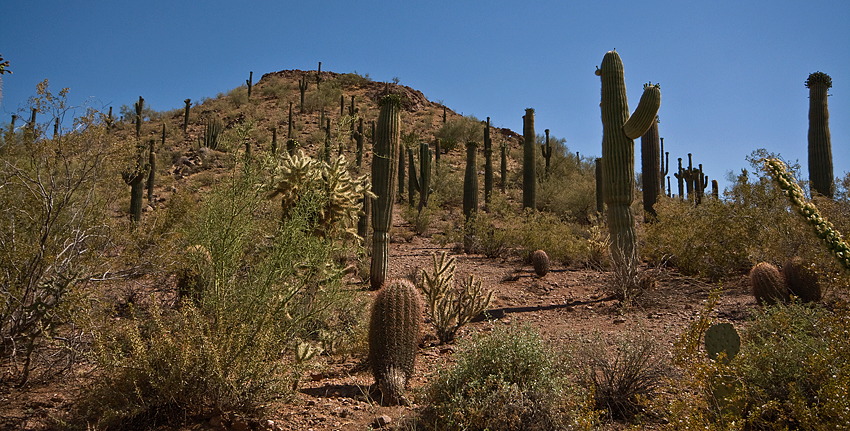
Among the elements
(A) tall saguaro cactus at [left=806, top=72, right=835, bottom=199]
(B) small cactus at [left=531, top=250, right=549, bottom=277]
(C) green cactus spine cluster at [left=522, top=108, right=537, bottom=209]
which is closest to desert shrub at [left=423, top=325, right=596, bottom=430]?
(B) small cactus at [left=531, top=250, right=549, bottom=277]

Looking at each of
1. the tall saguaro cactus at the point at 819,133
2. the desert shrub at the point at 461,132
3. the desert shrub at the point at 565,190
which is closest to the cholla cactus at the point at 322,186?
the tall saguaro cactus at the point at 819,133

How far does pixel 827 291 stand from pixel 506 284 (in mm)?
4763

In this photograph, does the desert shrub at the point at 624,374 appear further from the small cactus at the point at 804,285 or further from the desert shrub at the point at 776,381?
the small cactus at the point at 804,285

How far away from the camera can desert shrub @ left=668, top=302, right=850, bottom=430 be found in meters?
2.60

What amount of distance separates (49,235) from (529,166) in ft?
46.1

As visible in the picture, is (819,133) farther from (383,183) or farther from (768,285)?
(383,183)

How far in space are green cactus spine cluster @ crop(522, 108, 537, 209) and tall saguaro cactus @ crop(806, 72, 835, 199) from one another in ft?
24.2

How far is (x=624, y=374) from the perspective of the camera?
3971 millimetres

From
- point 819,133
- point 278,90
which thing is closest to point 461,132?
point 278,90

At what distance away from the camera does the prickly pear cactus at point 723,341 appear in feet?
12.6

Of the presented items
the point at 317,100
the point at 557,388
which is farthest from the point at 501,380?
the point at 317,100

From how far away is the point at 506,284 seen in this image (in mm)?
9406

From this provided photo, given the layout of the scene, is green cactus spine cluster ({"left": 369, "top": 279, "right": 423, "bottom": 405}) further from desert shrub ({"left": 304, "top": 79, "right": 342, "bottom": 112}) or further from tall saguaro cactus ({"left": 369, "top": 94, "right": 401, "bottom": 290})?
desert shrub ({"left": 304, "top": 79, "right": 342, "bottom": 112})

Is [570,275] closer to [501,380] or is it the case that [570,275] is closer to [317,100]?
[501,380]
